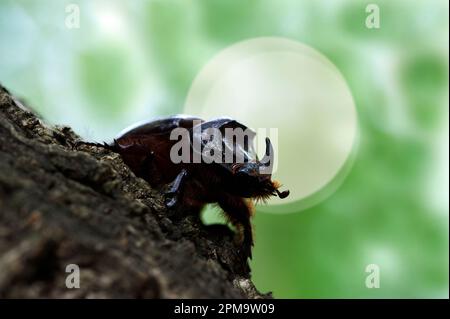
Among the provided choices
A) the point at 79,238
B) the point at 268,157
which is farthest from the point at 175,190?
the point at 79,238

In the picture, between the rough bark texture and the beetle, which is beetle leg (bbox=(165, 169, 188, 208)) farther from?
the rough bark texture

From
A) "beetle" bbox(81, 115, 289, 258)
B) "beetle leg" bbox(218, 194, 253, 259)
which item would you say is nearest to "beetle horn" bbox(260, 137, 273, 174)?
"beetle" bbox(81, 115, 289, 258)

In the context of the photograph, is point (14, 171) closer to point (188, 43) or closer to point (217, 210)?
point (217, 210)

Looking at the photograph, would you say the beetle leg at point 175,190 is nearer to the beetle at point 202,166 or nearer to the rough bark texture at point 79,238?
the beetle at point 202,166

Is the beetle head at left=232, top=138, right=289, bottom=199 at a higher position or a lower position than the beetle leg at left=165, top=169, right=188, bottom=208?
higher

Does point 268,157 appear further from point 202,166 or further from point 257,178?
point 202,166

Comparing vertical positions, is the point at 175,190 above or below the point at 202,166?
below
